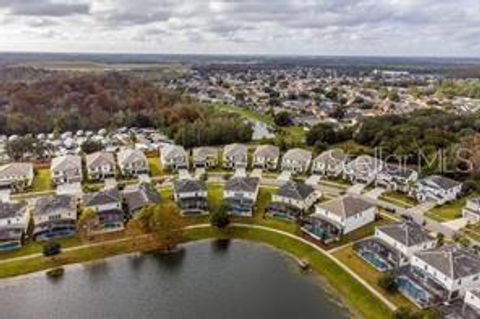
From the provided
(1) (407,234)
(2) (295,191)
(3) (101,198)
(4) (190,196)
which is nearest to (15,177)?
(3) (101,198)

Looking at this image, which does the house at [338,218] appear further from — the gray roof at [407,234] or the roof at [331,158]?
the roof at [331,158]

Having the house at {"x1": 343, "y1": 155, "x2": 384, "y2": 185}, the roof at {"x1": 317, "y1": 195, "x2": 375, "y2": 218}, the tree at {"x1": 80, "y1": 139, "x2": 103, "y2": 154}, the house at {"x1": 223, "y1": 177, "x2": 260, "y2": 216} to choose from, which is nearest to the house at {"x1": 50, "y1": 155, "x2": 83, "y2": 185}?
the tree at {"x1": 80, "y1": 139, "x2": 103, "y2": 154}

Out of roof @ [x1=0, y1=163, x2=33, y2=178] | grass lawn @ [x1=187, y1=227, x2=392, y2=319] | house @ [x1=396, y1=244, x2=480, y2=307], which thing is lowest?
grass lawn @ [x1=187, y1=227, x2=392, y2=319]

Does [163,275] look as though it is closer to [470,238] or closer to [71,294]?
[71,294]

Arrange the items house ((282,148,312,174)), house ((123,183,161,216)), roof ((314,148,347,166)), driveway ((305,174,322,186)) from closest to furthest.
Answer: house ((123,183,161,216))
driveway ((305,174,322,186))
roof ((314,148,347,166))
house ((282,148,312,174))

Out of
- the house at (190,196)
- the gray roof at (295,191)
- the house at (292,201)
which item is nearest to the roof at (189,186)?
the house at (190,196)

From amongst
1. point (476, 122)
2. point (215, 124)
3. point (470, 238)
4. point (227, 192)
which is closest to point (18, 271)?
point (227, 192)

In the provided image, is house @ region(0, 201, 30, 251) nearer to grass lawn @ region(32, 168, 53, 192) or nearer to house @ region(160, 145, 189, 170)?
grass lawn @ region(32, 168, 53, 192)
